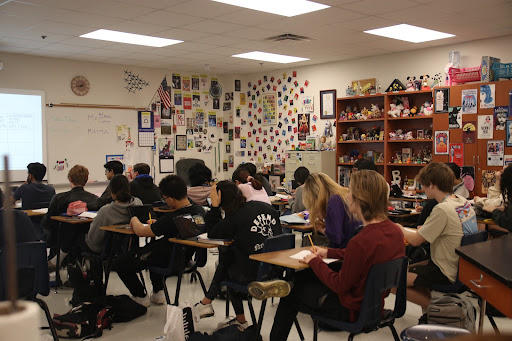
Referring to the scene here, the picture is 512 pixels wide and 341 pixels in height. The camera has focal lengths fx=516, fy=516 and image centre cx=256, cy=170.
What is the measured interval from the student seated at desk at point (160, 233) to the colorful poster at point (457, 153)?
4725 mm

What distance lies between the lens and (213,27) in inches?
266

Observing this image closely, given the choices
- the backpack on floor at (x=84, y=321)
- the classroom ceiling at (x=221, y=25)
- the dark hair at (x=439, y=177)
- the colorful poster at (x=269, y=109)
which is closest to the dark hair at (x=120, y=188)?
the backpack on floor at (x=84, y=321)

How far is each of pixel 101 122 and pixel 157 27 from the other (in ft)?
10.7

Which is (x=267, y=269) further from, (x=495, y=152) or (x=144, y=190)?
(x=495, y=152)

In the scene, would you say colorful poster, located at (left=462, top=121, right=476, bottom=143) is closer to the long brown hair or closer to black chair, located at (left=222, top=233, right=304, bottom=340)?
the long brown hair

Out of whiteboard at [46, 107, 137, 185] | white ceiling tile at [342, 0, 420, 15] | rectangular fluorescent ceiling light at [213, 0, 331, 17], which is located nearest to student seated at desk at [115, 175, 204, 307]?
rectangular fluorescent ceiling light at [213, 0, 331, 17]

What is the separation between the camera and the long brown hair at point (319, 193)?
4.27 metres

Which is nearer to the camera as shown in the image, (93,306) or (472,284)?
(472,284)

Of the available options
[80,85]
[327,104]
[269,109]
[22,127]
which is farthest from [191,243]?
[269,109]

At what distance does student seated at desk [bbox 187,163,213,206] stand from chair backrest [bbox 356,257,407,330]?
384 cm

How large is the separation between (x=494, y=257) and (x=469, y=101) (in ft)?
18.0

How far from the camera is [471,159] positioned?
7512mm

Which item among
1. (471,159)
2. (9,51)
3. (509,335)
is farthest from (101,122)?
(509,335)

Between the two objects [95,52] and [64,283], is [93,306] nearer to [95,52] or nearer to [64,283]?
[64,283]
